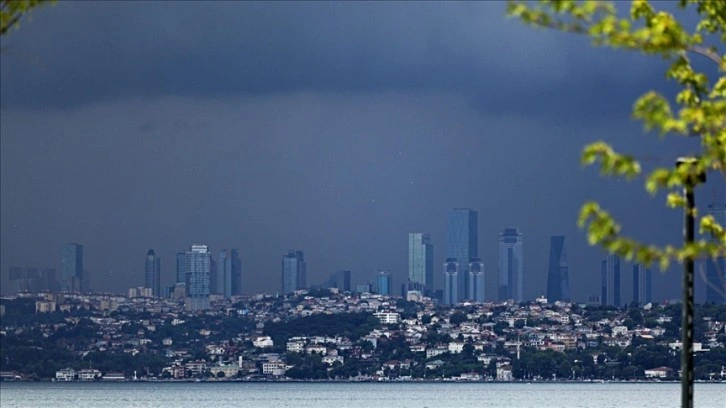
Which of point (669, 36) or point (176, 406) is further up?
point (669, 36)

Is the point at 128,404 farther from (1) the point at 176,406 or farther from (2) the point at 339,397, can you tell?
(2) the point at 339,397

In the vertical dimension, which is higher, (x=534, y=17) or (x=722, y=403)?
(x=534, y=17)

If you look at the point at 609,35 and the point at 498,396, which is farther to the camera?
the point at 498,396

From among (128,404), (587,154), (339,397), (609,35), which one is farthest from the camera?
(339,397)

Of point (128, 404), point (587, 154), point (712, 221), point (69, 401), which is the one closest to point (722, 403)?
point (128, 404)

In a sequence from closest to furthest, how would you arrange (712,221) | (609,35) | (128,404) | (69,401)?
(609,35) < (712,221) < (128,404) < (69,401)

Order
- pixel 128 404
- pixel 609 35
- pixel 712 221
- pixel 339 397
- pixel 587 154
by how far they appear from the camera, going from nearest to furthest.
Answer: pixel 587 154 < pixel 609 35 < pixel 712 221 < pixel 128 404 < pixel 339 397

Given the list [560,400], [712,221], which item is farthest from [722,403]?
[712,221]

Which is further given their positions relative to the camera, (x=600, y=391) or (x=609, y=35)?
(x=600, y=391)

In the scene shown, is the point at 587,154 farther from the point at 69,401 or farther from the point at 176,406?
the point at 69,401
